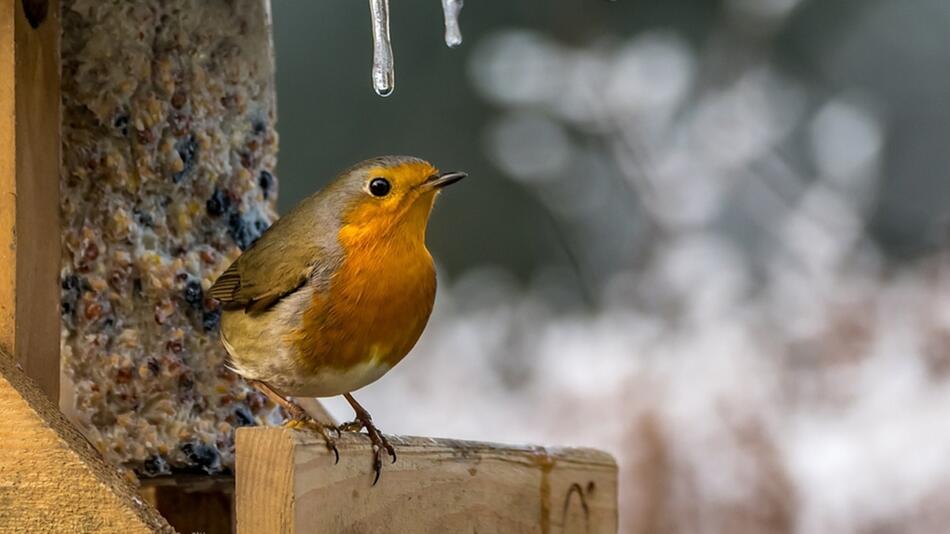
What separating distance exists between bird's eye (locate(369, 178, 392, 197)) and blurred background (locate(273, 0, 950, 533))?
2.26 metres

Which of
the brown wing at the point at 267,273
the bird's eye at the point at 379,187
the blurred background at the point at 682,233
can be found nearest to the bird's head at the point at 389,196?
the bird's eye at the point at 379,187

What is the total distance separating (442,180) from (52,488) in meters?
1.01

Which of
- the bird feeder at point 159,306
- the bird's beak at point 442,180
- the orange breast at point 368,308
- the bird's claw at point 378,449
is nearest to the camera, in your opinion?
the bird feeder at point 159,306

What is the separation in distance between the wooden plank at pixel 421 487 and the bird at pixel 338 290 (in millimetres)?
93

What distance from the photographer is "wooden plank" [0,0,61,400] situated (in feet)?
7.63

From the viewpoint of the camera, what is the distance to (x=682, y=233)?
5.70m

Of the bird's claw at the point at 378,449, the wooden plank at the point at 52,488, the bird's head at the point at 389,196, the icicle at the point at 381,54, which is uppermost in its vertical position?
the icicle at the point at 381,54

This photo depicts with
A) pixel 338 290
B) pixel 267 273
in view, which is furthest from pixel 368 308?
pixel 267 273

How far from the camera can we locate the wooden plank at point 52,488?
207 centimetres

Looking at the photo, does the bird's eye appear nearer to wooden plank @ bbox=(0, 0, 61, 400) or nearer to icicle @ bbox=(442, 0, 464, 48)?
icicle @ bbox=(442, 0, 464, 48)

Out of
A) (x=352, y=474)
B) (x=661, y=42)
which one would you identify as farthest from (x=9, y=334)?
(x=661, y=42)

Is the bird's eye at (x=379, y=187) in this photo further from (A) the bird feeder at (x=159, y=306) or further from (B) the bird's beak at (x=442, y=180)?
(A) the bird feeder at (x=159, y=306)

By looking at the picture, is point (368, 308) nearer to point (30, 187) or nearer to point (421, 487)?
point (421, 487)

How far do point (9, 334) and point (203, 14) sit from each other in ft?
3.30
